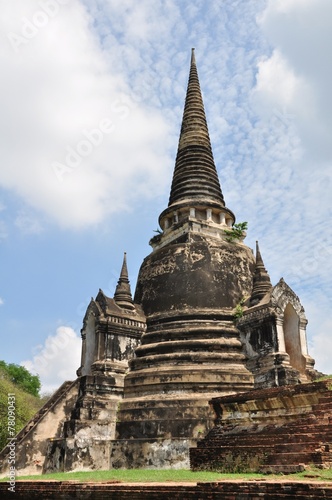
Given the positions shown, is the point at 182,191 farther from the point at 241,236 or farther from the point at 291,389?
the point at 291,389

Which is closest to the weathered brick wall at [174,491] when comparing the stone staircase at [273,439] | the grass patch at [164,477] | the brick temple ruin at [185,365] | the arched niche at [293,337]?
the grass patch at [164,477]

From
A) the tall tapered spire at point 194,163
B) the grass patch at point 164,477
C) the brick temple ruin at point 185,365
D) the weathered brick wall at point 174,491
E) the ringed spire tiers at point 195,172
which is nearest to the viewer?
the weathered brick wall at point 174,491

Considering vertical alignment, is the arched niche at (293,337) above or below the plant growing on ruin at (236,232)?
below

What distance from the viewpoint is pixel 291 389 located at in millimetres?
11625

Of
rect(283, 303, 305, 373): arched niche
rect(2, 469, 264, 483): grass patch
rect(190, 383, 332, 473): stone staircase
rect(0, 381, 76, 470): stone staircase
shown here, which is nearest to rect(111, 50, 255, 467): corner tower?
rect(283, 303, 305, 373): arched niche

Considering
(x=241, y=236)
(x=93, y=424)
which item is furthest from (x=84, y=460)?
(x=241, y=236)

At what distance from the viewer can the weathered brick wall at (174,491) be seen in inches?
278

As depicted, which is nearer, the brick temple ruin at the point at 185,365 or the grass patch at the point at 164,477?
the grass patch at the point at 164,477

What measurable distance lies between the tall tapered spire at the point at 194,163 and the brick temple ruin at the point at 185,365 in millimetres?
276

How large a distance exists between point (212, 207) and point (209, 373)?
779cm

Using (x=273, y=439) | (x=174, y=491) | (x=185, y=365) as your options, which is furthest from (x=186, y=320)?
(x=174, y=491)

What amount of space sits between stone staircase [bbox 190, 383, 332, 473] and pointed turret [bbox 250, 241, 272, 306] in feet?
18.5

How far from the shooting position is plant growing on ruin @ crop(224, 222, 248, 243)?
20812mm

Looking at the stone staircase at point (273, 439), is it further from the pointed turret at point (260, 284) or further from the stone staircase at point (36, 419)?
the stone staircase at point (36, 419)
